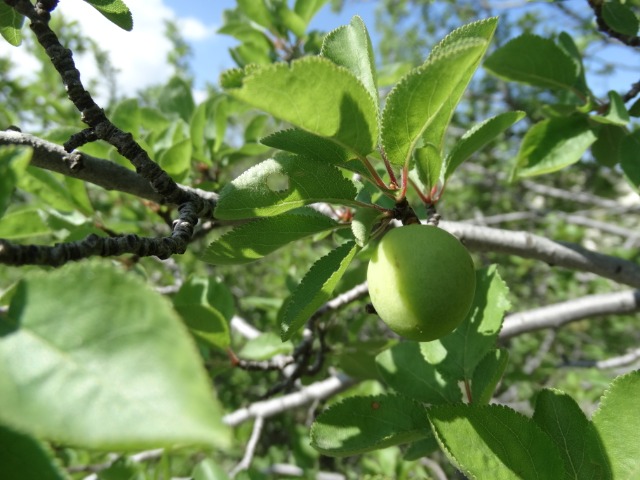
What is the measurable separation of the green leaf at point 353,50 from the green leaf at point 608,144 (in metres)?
1.30

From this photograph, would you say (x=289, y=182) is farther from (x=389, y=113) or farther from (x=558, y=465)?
(x=558, y=465)

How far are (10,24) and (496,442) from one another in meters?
1.39

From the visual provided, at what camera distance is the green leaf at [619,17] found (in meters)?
1.78

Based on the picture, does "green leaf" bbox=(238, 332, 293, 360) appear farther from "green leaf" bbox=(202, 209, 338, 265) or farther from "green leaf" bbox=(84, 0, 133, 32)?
"green leaf" bbox=(84, 0, 133, 32)

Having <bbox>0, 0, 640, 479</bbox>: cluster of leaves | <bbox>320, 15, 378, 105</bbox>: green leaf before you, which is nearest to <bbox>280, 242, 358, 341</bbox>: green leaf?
<bbox>0, 0, 640, 479</bbox>: cluster of leaves

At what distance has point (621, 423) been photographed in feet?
2.89

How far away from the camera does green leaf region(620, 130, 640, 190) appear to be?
1.62 metres

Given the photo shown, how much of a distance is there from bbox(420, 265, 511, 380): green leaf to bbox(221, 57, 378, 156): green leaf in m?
0.54

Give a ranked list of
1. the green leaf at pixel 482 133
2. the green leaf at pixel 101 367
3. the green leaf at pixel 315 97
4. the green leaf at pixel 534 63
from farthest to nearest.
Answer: the green leaf at pixel 534 63, the green leaf at pixel 482 133, the green leaf at pixel 315 97, the green leaf at pixel 101 367

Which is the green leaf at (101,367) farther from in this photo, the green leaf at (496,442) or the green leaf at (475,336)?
the green leaf at (475,336)

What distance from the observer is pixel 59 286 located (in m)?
0.47

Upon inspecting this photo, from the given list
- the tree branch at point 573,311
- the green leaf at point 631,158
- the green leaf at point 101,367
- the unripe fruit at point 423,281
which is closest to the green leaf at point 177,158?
the unripe fruit at point 423,281

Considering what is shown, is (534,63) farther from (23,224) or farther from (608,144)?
(23,224)

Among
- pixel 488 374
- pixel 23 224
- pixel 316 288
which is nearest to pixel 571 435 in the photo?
pixel 488 374
